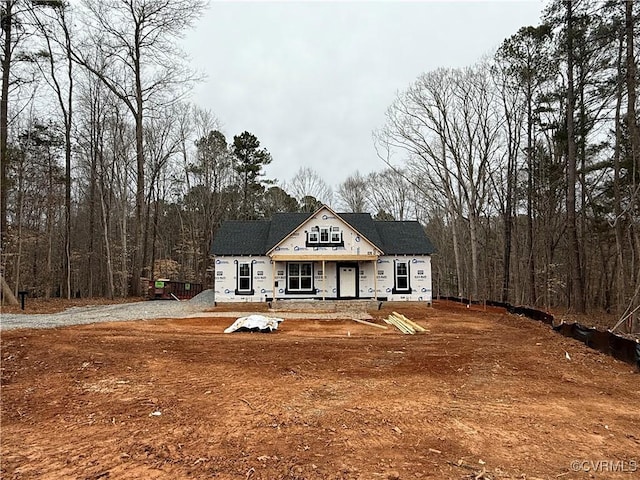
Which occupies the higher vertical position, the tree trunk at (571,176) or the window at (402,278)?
the tree trunk at (571,176)

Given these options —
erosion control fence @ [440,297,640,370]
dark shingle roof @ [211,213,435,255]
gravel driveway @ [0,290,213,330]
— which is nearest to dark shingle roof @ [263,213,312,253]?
dark shingle roof @ [211,213,435,255]

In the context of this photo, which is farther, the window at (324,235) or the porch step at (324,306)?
the window at (324,235)

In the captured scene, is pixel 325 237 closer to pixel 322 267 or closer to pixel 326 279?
pixel 322 267

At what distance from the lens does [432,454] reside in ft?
13.1

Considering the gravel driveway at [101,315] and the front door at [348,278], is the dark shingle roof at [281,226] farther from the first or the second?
the gravel driveway at [101,315]

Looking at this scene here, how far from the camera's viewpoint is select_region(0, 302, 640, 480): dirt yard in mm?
3750

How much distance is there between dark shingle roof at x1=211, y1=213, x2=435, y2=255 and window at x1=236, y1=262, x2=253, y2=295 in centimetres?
71

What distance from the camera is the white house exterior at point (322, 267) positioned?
22.0 meters

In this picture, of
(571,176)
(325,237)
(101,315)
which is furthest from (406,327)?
(101,315)

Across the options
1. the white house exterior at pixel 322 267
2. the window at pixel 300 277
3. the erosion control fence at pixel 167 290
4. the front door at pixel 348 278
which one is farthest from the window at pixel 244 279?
the erosion control fence at pixel 167 290

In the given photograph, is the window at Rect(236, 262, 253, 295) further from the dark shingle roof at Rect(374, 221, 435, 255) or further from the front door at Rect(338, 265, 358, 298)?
the dark shingle roof at Rect(374, 221, 435, 255)

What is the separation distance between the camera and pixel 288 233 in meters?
23.1

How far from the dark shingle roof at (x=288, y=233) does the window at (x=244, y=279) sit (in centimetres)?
71

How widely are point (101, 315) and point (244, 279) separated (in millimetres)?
7710
